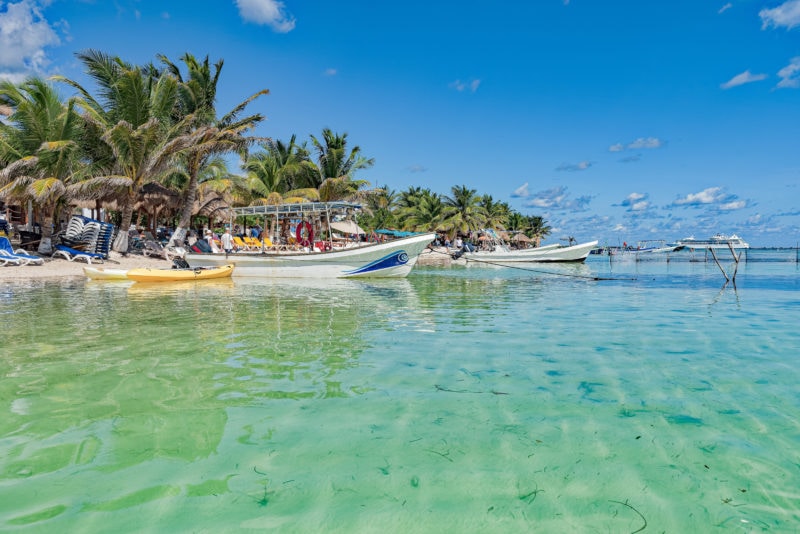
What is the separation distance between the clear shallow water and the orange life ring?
13.3 metres

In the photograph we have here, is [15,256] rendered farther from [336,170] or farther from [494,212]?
[494,212]

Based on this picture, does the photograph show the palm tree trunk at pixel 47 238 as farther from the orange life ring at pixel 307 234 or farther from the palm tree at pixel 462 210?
the palm tree at pixel 462 210

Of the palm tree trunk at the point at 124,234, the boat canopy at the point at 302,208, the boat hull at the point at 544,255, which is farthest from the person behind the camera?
the boat hull at the point at 544,255

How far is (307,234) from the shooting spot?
23.7 metres

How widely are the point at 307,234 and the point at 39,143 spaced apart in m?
12.9

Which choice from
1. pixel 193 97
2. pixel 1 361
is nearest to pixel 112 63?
pixel 193 97

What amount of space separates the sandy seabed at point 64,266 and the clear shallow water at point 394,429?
40.6ft

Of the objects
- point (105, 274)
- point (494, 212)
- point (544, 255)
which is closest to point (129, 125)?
point (105, 274)

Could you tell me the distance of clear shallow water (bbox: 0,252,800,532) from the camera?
305 cm

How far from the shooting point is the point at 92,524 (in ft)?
9.37

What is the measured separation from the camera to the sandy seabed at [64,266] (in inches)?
758

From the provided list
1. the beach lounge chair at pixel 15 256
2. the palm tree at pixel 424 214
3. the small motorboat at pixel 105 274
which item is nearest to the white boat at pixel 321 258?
the small motorboat at pixel 105 274

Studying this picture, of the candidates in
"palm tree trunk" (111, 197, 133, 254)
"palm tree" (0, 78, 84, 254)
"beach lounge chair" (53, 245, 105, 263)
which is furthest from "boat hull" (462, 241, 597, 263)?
"palm tree" (0, 78, 84, 254)

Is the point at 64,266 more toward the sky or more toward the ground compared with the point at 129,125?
more toward the ground
